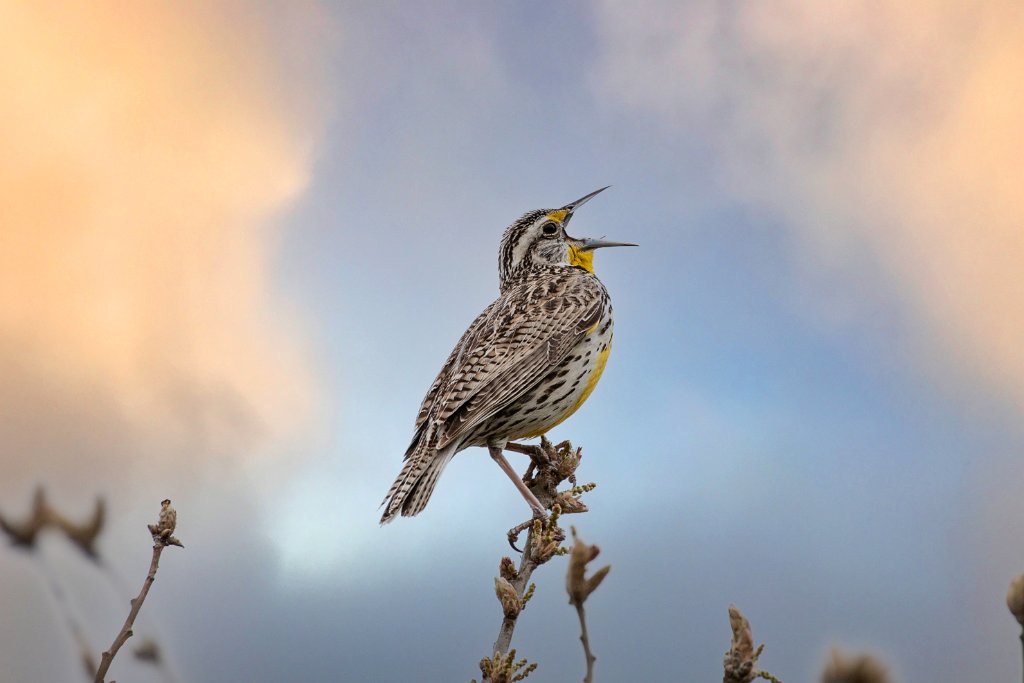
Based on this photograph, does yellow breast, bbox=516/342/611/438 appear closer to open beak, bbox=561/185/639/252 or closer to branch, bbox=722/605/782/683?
open beak, bbox=561/185/639/252

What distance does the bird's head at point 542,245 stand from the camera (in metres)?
6.93

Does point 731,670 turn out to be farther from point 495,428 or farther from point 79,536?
point 495,428

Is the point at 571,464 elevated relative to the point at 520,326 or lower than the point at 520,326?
lower

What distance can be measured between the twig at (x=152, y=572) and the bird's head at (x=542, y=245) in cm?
460

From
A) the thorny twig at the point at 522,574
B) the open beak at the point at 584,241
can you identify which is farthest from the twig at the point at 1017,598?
the open beak at the point at 584,241

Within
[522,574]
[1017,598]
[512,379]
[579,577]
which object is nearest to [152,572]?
[579,577]

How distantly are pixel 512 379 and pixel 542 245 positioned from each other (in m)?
2.03

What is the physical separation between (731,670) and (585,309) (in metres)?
3.68

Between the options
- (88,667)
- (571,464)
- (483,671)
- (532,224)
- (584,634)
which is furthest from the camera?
(532,224)

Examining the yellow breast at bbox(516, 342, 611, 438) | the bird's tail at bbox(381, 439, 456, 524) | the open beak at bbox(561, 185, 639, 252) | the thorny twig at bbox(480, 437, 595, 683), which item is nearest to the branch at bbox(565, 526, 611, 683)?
the thorny twig at bbox(480, 437, 595, 683)

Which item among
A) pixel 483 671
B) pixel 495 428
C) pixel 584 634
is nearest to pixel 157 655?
pixel 584 634

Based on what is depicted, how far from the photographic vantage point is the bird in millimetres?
4934

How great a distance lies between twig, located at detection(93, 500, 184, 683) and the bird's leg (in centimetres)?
218

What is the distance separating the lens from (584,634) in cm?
206
